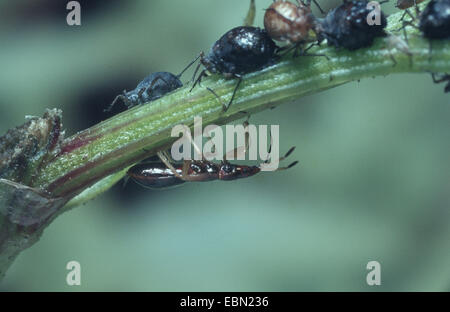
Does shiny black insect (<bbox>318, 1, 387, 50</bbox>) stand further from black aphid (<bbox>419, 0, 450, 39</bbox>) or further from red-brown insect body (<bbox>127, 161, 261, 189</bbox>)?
red-brown insect body (<bbox>127, 161, 261, 189</bbox>)

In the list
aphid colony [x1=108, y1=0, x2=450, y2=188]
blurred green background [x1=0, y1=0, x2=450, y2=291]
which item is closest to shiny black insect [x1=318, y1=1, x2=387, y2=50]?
aphid colony [x1=108, y1=0, x2=450, y2=188]

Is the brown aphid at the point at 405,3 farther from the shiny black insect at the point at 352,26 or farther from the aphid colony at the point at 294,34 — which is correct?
the shiny black insect at the point at 352,26

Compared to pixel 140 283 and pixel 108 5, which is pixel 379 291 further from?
pixel 108 5

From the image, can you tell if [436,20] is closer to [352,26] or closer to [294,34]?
[352,26]

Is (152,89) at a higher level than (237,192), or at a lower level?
lower

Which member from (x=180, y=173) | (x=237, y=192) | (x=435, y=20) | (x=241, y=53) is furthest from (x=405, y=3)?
(x=237, y=192)

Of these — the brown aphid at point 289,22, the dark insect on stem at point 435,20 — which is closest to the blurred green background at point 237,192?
the brown aphid at point 289,22

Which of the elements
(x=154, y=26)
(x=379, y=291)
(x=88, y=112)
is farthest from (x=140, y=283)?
(x=154, y=26)
